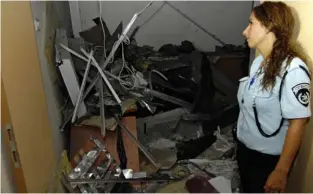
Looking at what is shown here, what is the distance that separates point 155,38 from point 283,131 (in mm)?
2321

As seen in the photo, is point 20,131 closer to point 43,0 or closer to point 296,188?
point 43,0

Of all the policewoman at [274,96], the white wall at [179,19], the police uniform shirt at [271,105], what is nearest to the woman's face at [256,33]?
the policewoman at [274,96]

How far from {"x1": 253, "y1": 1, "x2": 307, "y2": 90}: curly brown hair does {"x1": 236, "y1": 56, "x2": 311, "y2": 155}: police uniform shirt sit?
27 millimetres

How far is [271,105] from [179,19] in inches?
88.5

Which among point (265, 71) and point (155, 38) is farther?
point (155, 38)

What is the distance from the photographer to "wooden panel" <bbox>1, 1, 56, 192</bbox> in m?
1.50

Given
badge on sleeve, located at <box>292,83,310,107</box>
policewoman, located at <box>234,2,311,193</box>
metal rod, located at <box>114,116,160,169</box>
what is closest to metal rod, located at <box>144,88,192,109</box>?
metal rod, located at <box>114,116,160,169</box>

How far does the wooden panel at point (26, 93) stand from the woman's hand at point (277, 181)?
1111 mm

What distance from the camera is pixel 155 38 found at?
3754 mm

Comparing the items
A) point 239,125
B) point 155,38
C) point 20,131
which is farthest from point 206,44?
point 20,131

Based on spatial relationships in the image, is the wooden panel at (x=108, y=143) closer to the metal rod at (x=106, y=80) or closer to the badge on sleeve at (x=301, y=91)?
the metal rod at (x=106, y=80)

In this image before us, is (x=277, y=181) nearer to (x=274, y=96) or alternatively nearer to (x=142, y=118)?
(x=274, y=96)

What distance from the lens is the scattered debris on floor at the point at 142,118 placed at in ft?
7.98

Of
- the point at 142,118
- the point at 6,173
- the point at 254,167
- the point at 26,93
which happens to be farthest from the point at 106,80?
the point at 254,167
